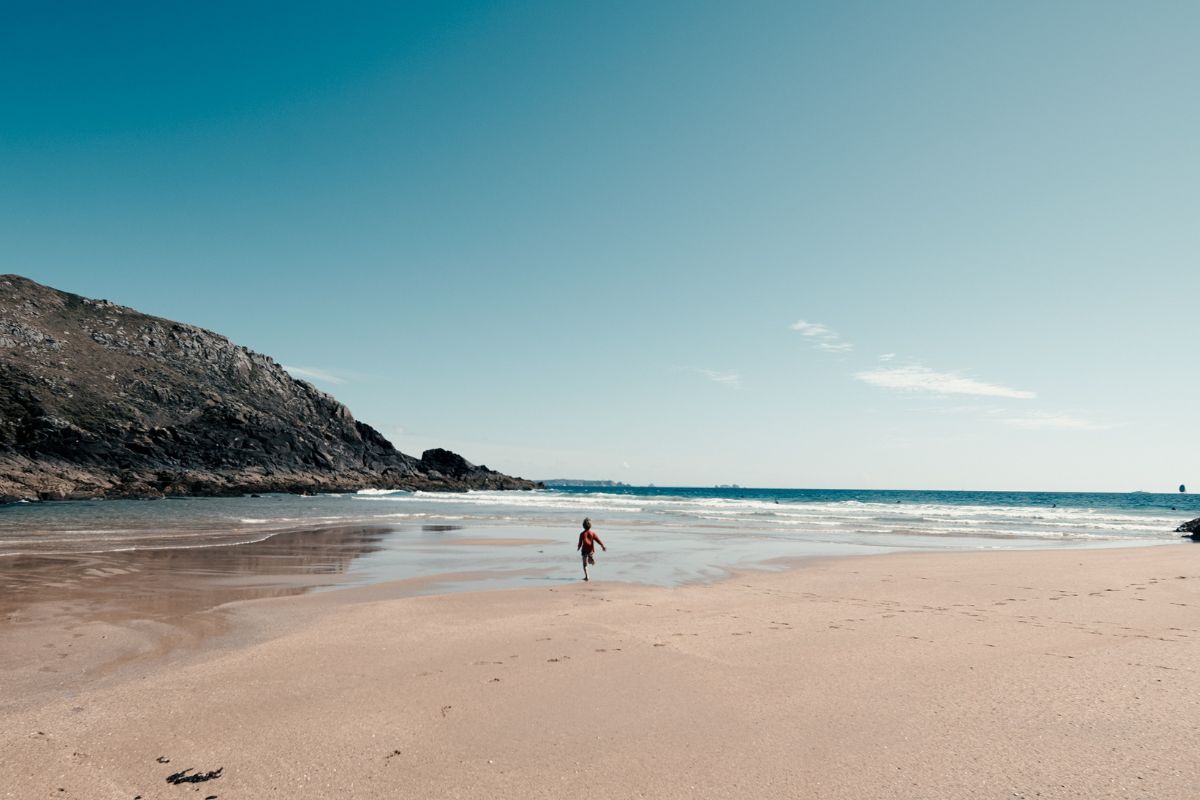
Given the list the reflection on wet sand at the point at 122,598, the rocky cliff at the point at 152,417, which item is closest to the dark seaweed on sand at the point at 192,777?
the reflection on wet sand at the point at 122,598

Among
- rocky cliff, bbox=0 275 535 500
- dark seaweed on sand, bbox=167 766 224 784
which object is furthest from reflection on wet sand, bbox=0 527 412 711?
rocky cliff, bbox=0 275 535 500

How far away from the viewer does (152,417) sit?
76.1 meters

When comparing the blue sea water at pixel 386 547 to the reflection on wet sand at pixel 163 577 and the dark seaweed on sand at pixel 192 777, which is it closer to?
the reflection on wet sand at pixel 163 577

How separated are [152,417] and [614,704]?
88.8m

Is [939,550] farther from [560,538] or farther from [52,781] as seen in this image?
[52,781]

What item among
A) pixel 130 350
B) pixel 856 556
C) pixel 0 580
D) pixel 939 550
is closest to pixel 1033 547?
pixel 939 550

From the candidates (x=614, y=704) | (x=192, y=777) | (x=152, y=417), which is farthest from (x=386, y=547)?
(x=152, y=417)

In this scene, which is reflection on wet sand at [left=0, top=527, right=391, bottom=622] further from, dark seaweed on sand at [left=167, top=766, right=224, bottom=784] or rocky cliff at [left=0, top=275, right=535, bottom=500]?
rocky cliff at [left=0, top=275, right=535, bottom=500]

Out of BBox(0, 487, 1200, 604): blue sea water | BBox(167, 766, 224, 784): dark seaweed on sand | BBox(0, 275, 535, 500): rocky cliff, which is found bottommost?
BBox(0, 487, 1200, 604): blue sea water

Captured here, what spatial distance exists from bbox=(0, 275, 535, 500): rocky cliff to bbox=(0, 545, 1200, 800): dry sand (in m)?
60.3

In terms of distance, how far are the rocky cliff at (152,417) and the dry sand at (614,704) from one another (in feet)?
198

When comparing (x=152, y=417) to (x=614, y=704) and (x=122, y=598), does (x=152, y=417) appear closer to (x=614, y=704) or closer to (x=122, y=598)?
(x=122, y=598)

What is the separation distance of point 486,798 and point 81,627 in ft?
29.9

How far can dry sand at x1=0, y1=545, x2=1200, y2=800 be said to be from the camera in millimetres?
4785
